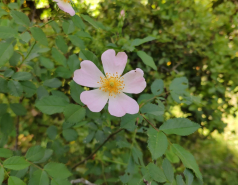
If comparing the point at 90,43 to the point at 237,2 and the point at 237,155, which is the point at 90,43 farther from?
the point at 237,155

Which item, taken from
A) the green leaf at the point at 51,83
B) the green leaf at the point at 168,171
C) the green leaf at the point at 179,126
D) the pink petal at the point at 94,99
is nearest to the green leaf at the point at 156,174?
the green leaf at the point at 168,171

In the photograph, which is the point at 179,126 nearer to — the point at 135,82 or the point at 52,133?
the point at 135,82

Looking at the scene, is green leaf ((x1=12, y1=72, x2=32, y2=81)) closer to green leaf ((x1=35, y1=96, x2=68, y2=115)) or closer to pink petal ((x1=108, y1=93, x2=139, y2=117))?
green leaf ((x1=35, y1=96, x2=68, y2=115))

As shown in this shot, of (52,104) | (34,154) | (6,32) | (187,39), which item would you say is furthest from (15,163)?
(187,39)

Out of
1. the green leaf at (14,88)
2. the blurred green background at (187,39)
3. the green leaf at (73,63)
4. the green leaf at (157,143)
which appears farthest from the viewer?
the blurred green background at (187,39)

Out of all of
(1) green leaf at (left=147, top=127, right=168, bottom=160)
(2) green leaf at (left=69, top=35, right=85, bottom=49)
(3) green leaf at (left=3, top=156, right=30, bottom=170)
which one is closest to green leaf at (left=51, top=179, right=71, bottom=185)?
(3) green leaf at (left=3, top=156, right=30, bottom=170)

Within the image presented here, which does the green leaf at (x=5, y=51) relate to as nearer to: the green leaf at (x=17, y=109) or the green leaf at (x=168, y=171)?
the green leaf at (x=17, y=109)

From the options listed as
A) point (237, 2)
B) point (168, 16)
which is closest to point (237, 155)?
point (237, 2)
